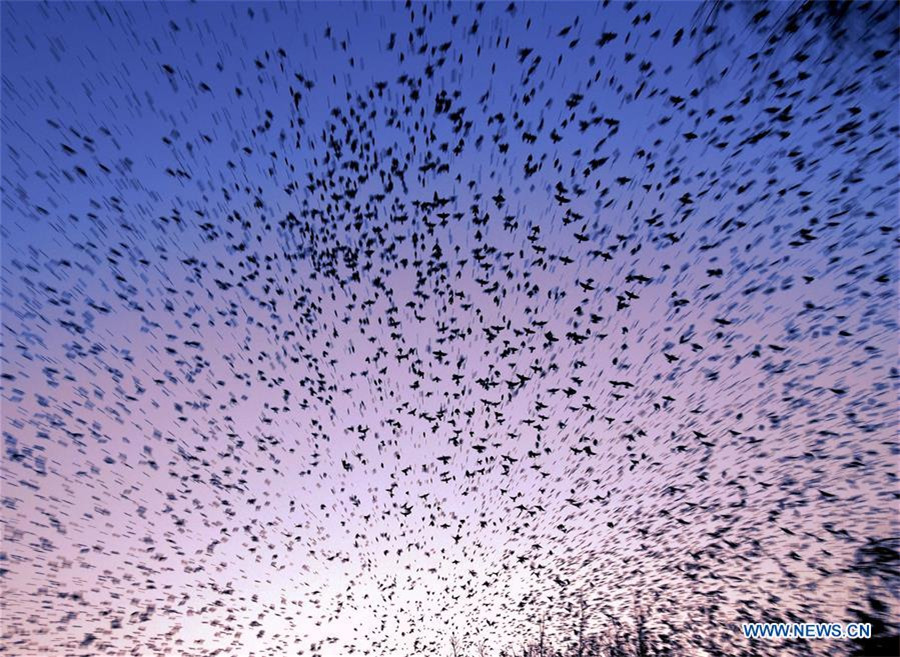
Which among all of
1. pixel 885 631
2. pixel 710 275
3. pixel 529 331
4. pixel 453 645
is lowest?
pixel 453 645

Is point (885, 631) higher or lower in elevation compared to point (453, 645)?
higher

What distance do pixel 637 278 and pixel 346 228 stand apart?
22.9 feet

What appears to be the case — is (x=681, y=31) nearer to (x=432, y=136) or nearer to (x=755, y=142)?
(x=755, y=142)

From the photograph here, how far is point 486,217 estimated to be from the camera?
13.3 meters

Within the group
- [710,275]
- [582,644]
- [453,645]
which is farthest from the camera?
[453,645]

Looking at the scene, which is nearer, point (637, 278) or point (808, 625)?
point (637, 278)

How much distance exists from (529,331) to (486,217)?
10.00 ft

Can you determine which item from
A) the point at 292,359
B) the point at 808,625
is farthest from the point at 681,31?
the point at 808,625

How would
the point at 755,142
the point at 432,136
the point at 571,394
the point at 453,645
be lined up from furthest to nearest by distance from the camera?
the point at 453,645, the point at 571,394, the point at 432,136, the point at 755,142

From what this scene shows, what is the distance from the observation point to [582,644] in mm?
41312

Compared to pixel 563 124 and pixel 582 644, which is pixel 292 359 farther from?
pixel 582 644

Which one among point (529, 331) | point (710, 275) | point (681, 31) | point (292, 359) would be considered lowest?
point (292, 359)

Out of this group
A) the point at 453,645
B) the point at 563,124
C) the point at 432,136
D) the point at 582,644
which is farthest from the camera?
the point at 453,645

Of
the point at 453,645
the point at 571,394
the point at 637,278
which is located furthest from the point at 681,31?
the point at 453,645
